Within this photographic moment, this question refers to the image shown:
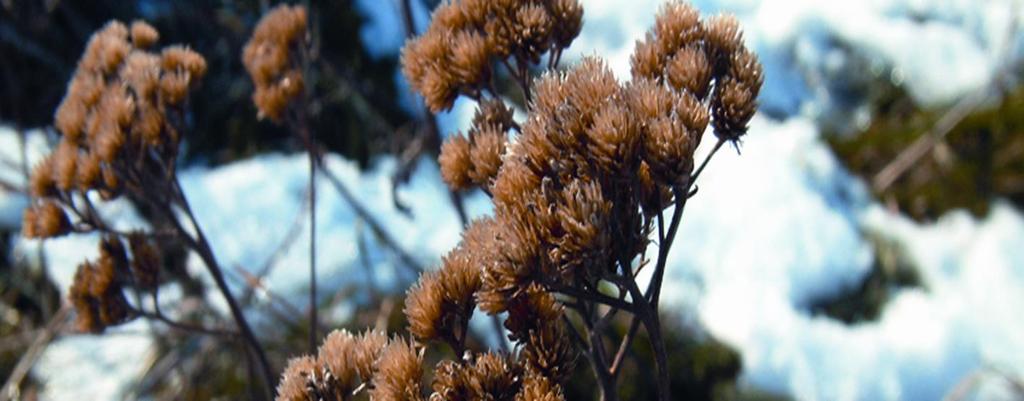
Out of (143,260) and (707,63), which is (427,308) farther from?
(143,260)

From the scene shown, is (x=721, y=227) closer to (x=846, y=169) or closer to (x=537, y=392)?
(x=846, y=169)

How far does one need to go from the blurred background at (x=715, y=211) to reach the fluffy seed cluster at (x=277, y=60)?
0.40 metres

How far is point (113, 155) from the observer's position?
1825 mm

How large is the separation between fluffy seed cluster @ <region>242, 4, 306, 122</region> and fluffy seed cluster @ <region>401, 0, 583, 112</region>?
0.57m

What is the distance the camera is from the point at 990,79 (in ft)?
11.5

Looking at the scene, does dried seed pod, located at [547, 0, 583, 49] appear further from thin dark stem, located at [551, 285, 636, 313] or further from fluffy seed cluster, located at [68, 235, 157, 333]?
fluffy seed cluster, located at [68, 235, 157, 333]

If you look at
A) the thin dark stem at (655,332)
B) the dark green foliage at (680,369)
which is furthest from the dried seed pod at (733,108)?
the dark green foliage at (680,369)

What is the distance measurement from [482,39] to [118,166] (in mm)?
751

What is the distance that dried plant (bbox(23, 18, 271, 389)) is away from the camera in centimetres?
186

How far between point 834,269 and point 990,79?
93 centimetres

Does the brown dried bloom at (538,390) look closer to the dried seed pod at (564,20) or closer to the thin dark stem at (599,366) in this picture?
the thin dark stem at (599,366)

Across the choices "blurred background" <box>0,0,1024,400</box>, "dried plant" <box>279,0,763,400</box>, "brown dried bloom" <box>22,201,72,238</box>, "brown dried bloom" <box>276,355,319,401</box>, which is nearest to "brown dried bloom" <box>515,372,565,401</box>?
"dried plant" <box>279,0,763,400</box>

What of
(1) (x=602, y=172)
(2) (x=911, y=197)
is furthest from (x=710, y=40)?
(2) (x=911, y=197)

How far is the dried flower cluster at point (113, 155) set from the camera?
185 centimetres
